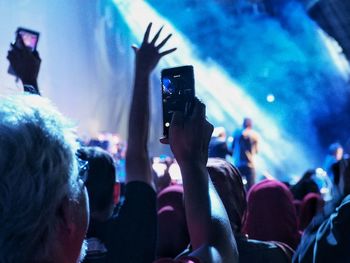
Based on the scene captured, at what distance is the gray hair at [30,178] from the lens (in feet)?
2.74

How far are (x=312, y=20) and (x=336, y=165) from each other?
1001cm

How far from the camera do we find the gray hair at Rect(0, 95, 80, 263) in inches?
32.9

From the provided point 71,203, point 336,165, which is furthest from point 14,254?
point 336,165

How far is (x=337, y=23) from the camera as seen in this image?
11.3 metres

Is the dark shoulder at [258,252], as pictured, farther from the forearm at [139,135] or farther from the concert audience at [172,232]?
the concert audience at [172,232]

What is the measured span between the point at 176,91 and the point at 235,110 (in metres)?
10.1

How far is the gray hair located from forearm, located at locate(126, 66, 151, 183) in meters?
0.75

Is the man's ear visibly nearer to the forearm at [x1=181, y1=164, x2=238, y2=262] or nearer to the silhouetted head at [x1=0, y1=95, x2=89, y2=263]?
the silhouetted head at [x1=0, y1=95, x2=89, y2=263]

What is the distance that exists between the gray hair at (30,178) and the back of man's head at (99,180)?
29.9 inches

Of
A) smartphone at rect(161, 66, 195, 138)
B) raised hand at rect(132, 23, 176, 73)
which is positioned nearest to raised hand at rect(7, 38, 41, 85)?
raised hand at rect(132, 23, 176, 73)

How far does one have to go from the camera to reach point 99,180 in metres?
1.68

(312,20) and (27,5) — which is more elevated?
(312,20)

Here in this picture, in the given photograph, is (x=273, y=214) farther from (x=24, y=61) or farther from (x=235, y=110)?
(x=235, y=110)

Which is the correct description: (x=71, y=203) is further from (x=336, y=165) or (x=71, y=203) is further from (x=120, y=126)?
(x=120, y=126)
